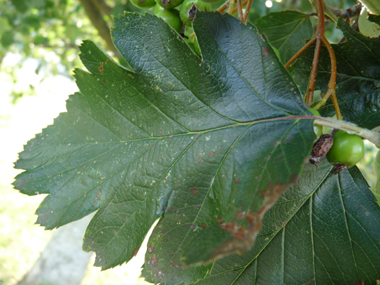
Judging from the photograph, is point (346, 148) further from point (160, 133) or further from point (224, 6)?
point (224, 6)

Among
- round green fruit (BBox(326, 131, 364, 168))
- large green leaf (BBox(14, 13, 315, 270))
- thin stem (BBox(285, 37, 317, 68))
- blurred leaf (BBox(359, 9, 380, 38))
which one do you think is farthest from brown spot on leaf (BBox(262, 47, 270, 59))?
blurred leaf (BBox(359, 9, 380, 38))

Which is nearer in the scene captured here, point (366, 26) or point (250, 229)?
point (250, 229)

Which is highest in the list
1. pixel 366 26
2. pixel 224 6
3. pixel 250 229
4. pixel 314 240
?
pixel 224 6

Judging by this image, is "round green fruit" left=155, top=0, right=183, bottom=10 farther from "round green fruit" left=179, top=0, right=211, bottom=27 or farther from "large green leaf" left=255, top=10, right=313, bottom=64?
"large green leaf" left=255, top=10, right=313, bottom=64

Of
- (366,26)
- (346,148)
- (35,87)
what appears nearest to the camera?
(346,148)

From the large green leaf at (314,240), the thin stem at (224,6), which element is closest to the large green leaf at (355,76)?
the large green leaf at (314,240)

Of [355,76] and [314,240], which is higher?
[355,76]

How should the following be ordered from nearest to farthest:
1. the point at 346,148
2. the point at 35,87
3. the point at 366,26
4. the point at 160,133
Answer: the point at 346,148
the point at 160,133
the point at 366,26
the point at 35,87

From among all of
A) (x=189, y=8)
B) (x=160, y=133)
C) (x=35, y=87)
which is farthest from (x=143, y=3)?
(x=35, y=87)
